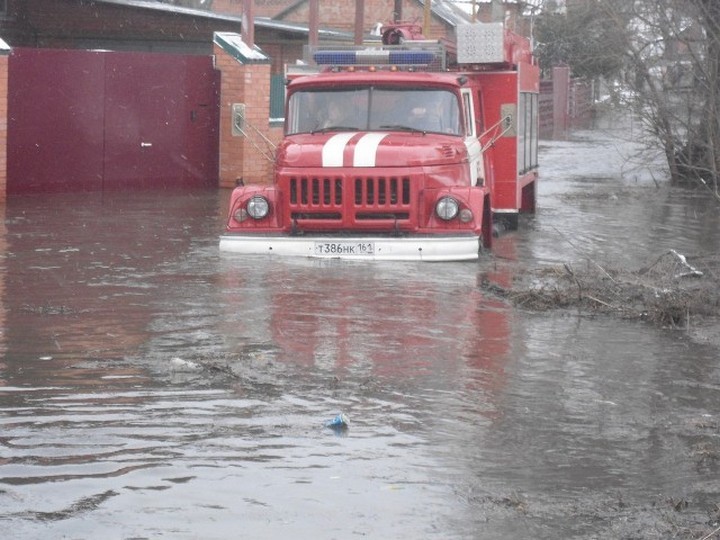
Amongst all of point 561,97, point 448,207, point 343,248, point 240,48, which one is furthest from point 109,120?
point 561,97

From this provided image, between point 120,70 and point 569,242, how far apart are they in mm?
9040

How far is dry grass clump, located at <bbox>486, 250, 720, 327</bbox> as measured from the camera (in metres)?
11.1

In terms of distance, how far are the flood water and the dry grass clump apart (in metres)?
0.30

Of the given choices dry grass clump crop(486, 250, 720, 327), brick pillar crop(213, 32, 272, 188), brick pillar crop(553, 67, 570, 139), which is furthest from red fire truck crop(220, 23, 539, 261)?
brick pillar crop(553, 67, 570, 139)

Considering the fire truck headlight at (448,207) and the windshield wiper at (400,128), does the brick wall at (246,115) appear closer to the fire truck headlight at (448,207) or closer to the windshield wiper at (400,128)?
the windshield wiper at (400,128)

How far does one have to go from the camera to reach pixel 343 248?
13.6 metres

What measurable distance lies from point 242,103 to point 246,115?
0.23 meters

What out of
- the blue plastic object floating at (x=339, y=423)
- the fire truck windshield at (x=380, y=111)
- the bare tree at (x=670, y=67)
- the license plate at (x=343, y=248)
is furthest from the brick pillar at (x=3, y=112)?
the blue plastic object floating at (x=339, y=423)

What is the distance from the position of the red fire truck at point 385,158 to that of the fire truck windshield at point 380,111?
0.03 ft

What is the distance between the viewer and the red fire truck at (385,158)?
13.7m

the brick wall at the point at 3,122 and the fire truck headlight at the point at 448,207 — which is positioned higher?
the brick wall at the point at 3,122

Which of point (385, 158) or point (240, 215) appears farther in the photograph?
point (240, 215)

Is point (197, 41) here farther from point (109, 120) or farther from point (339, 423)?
point (339, 423)

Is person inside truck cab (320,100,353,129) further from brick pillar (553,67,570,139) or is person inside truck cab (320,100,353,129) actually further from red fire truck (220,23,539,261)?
brick pillar (553,67,570,139)
